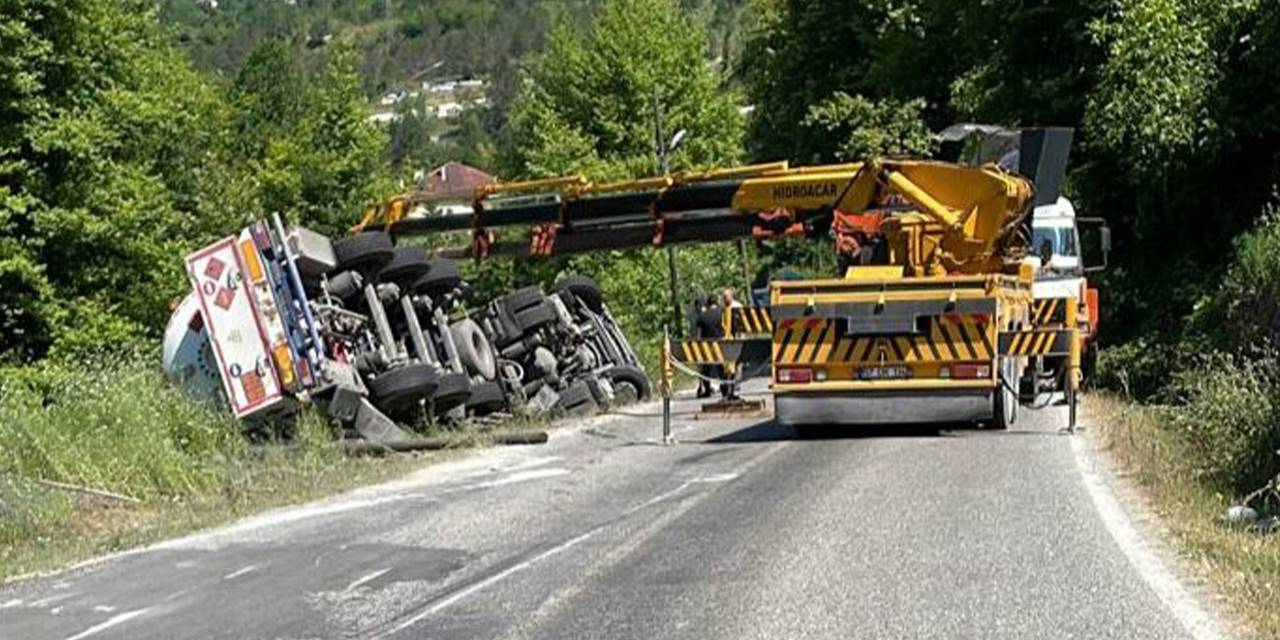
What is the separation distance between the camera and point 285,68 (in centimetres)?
8238

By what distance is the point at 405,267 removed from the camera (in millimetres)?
21906

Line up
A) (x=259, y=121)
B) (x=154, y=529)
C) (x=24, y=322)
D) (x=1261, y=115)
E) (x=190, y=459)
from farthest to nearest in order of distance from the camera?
(x=259, y=121) < (x=24, y=322) < (x=1261, y=115) < (x=190, y=459) < (x=154, y=529)

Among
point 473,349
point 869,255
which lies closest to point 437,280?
point 473,349

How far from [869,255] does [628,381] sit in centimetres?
737

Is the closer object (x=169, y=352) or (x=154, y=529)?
(x=154, y=529)

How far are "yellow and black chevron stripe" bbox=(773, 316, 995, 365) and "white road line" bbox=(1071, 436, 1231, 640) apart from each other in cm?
358

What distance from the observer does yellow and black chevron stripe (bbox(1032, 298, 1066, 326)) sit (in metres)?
19.9

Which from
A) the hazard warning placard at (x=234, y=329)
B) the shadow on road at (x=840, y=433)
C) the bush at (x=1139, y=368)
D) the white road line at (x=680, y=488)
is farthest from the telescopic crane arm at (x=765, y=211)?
the white road line at (x=680, y=488)

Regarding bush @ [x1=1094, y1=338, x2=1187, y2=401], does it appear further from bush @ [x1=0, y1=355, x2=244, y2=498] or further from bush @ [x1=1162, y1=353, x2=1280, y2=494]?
bush @ [x1=0, y1=355, x2=244, y2=498]

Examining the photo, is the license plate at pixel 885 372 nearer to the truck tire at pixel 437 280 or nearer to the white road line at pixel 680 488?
the white road line at pixel 680 488

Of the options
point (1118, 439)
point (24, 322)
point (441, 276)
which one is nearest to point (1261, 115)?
point (1118, 439)

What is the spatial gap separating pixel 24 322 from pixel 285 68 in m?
50.9

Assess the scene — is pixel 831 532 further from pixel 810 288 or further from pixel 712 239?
pixel 712 239

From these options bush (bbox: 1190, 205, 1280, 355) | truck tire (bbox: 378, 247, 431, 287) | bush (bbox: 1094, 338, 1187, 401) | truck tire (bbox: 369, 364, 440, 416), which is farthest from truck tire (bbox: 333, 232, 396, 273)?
bush (bbox: 1094, 338, 1187, 401)
